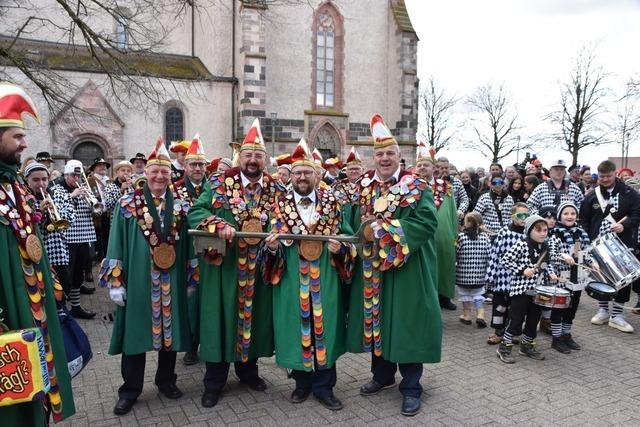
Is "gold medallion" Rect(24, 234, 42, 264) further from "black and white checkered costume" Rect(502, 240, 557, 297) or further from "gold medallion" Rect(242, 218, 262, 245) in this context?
"black and white checkered costume" Rect(502, 240, 557, 297)

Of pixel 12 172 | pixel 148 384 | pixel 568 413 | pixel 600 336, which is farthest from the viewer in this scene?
pixel 600 336

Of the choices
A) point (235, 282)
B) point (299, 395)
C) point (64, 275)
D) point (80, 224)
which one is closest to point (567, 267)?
point (299, 395)

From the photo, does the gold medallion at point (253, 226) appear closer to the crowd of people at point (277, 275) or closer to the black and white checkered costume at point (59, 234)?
the crowd of people at point (277, 275)

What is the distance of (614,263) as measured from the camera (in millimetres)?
5867

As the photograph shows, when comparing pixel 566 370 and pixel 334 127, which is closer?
pixel 566 370

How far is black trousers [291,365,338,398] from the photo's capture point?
14.1 ft

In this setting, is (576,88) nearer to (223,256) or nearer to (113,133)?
(113,133)

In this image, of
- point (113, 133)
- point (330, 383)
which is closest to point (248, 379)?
point (330, 383)

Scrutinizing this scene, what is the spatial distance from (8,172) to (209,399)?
2465mm

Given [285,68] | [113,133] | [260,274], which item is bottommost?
[260,274]

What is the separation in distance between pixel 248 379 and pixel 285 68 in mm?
18465

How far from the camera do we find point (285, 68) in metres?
21.5

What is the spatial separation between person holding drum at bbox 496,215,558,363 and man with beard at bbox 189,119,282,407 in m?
2.70

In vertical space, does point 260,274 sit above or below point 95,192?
below
